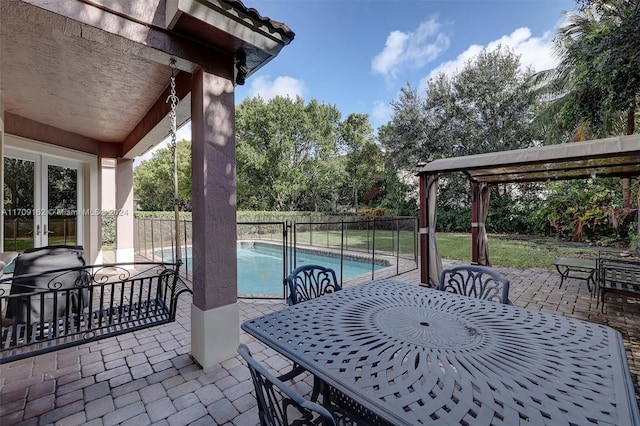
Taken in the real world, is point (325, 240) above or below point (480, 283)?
below

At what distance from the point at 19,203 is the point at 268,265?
639 cm

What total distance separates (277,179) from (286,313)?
1598 centimetres

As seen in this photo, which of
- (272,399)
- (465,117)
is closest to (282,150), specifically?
(465,117)

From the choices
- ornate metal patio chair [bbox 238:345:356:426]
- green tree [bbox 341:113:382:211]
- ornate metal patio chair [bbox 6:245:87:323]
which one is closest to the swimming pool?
ornate metal patio chair [bbox 6:245:87:323]

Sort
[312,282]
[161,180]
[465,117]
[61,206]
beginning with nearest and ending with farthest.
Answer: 1. [312,282]
2. [61,206]
3. [465,117]
4. [161,180]

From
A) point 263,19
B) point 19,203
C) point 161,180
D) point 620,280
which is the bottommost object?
point 620,280

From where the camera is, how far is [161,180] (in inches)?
763

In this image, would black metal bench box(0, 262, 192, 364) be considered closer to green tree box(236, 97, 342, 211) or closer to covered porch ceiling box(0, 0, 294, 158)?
covered porch ceiling box(0, 0, 294, 158)

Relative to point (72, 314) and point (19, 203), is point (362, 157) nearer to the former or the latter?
point (19, 203)

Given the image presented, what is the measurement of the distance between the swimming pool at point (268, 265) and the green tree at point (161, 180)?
8.65 meters

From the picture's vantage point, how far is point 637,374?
7.98 ft

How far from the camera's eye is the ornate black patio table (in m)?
1.02

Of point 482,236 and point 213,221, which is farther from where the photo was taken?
point 482,236

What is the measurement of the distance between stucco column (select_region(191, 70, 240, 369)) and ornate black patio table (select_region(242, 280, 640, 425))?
3.02ft
